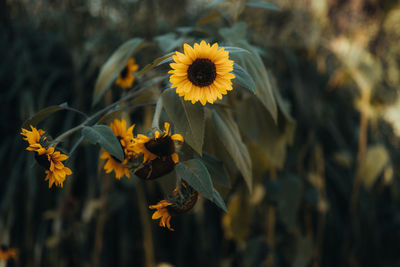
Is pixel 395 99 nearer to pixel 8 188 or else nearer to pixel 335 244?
pixel 335 244

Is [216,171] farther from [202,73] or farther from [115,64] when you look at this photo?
[115,64]

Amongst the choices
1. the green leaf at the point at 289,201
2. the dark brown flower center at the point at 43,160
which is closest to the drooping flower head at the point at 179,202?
the dark brown flower center at the point at 43,160

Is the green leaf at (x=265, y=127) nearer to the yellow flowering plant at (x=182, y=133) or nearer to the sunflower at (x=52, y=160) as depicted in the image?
the yellow flowering plant at (x=182, y=133)

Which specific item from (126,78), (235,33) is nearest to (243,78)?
(235,33)

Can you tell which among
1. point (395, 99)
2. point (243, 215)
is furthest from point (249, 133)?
point (395, 99)

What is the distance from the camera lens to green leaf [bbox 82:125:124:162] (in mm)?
313

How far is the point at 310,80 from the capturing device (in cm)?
119

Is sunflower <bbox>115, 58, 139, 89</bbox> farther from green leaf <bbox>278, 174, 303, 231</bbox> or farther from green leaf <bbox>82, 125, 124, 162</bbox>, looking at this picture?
green leaf <bbox>278, 174, 303, 231</bbox>

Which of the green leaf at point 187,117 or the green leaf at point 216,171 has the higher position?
the green leaf at point 187,117

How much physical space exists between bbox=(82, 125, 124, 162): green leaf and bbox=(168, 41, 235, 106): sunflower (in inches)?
2.9

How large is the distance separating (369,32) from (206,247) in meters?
1.07

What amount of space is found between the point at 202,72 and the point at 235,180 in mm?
402

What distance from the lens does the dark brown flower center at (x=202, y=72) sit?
347 mm

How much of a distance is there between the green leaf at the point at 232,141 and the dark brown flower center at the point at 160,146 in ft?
0.23
